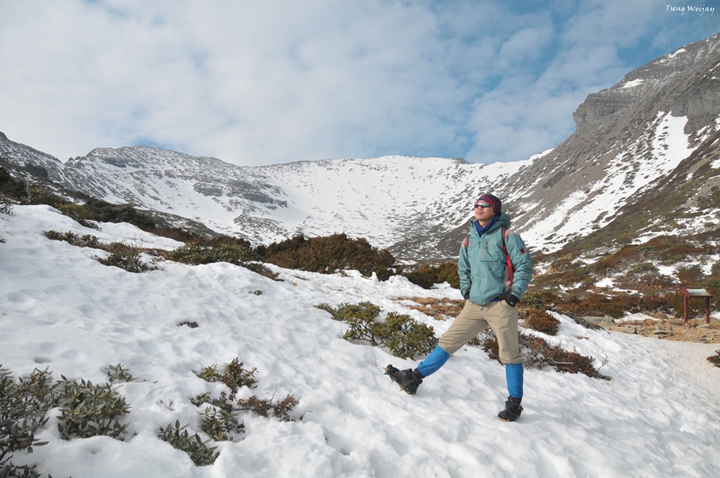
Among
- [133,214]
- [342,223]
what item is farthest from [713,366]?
[342,223]

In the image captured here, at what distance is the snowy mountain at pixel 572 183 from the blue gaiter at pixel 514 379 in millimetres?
40585

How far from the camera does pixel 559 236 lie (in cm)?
7038

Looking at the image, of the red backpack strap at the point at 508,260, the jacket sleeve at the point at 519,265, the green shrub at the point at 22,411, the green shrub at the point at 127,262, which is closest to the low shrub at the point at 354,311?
the red backpack strap at the point at 508,260

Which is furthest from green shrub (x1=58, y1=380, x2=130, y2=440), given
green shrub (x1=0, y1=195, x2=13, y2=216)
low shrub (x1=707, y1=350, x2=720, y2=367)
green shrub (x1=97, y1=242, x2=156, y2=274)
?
low shrub (x1=707, y1=350, x2=720, y2=367)

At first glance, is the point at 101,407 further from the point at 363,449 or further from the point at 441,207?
the point at 441,207

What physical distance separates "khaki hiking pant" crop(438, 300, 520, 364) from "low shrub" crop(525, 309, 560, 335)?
604 centimetres

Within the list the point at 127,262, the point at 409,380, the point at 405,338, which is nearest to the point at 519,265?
Result: the point at 409,380

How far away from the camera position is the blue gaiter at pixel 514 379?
4273 millimetres

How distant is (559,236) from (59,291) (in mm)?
80358

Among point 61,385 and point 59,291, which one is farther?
point 59,291

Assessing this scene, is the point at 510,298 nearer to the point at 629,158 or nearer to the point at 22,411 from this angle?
the point at 22,411

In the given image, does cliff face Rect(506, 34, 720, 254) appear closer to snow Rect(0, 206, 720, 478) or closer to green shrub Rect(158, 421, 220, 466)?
snow Rect(0, 206, 720, 478)

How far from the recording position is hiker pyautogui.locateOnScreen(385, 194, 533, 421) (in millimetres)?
4172

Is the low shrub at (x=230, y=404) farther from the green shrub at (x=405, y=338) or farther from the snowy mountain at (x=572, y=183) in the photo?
the snowy mountain at (x=572, y=183)
